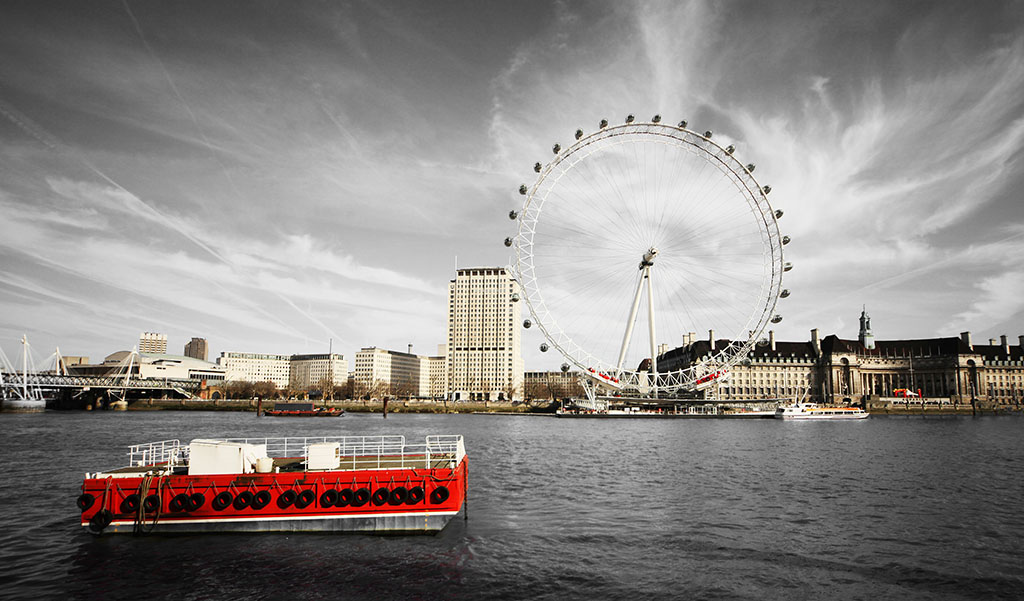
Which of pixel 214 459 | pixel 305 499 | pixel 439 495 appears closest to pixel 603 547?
pixel 439 495

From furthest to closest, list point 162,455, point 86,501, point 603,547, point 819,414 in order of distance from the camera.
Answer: point 819,414
point 162,455
point 86,501
point 603,547

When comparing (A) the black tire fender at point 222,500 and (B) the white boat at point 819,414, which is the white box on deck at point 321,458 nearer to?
(A) the black tire fender at point 222,500

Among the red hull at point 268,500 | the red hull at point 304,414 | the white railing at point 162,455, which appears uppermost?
the white railing at point 162,455

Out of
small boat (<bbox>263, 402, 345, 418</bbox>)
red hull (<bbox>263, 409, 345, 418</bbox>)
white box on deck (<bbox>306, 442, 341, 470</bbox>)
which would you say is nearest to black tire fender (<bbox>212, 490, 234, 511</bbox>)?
white box on deck (<bbox>306, 442, 341, 470</bbox>)

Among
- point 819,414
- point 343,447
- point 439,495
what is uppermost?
point 343,447

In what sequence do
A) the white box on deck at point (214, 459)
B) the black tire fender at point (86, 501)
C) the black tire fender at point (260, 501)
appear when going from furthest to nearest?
the white box on deck at point (214, 459), the black tire fender at point (260, 501), the black tire fender at point (86, 501)

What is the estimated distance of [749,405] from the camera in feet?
620

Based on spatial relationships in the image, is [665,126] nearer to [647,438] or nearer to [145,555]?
[647,438]

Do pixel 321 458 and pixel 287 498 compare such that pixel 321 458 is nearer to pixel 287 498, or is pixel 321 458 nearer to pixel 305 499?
pixel 305 499

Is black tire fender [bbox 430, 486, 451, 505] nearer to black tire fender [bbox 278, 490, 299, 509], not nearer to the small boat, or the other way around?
black tire fender [bbox 278, 490, 299, 509]

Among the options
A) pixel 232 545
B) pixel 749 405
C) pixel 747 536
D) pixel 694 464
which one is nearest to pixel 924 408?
pixel 749 405

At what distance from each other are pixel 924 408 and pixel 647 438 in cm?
14307

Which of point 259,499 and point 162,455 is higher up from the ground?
point 162,455

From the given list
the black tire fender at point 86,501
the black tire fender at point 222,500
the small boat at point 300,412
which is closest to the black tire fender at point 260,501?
the black tire fender at point 222,500
